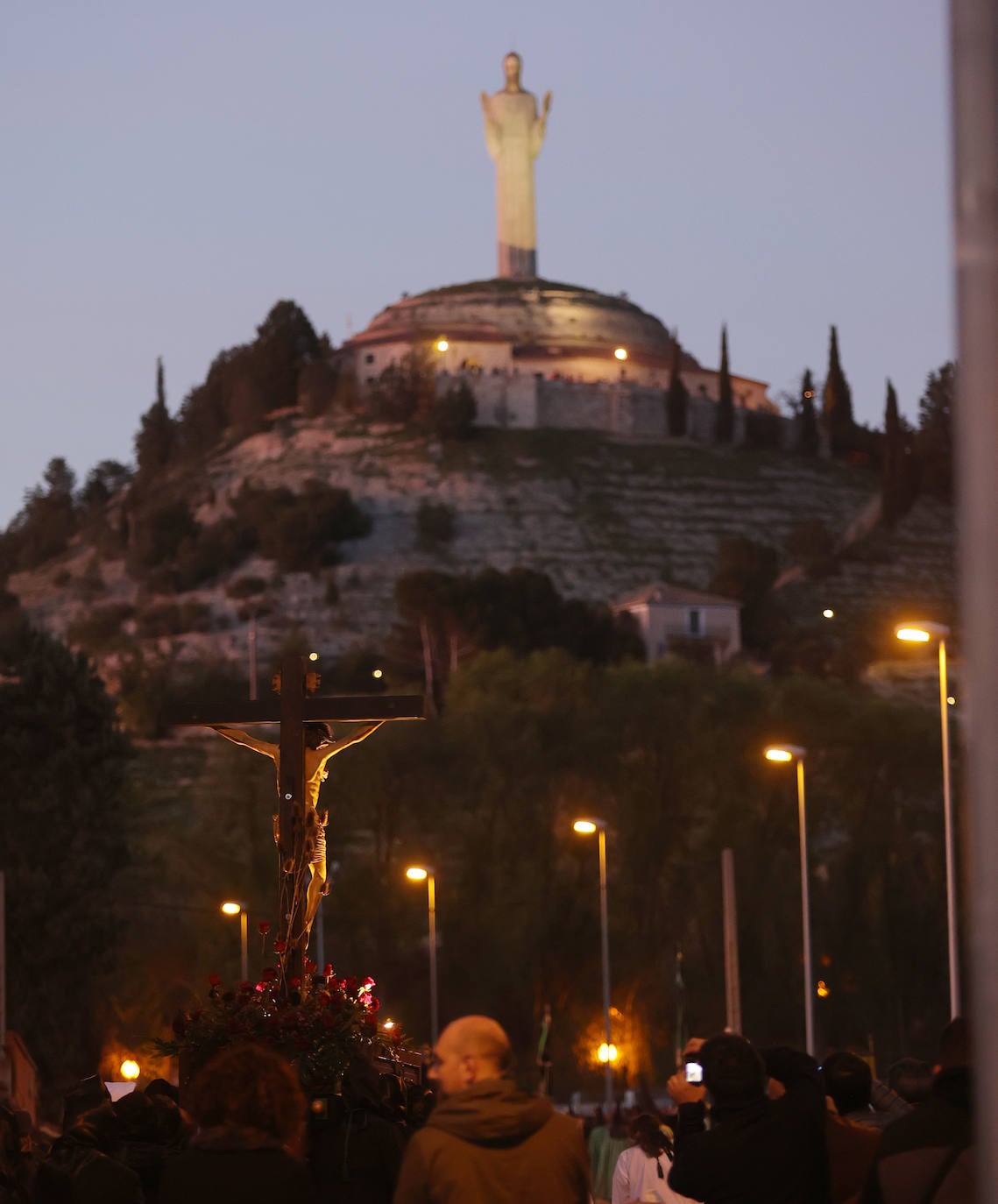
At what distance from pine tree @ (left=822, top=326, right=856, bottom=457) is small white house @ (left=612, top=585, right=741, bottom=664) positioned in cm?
2496

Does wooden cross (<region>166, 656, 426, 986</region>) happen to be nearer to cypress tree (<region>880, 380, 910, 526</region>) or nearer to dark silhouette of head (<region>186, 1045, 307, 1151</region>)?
dark silhouette of head (<region>186, 1045, 307, 1151</region>)

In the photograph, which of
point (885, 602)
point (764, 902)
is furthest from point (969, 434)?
point (885, 602)

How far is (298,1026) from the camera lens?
385 inches

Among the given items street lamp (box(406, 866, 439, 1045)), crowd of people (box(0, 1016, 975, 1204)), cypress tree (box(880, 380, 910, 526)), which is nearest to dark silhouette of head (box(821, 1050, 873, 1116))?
crowd of people (box(0, 1016, 975, 1204))

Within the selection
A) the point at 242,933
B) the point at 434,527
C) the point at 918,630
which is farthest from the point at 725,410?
the point at 918,630

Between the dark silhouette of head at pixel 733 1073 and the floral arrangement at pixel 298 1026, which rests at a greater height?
the dark silhouette of head at pixel 733 1073

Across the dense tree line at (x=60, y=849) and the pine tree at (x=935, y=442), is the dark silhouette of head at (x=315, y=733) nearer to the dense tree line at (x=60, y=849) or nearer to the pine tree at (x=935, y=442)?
the dense tree line at (x=60, y=849)

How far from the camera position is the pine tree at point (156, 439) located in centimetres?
13050

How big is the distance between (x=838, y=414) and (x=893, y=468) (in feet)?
33.0

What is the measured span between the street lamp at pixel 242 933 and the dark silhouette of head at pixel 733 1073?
147 ft

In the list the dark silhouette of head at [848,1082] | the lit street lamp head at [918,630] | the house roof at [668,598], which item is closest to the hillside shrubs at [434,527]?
the house roof at [668,598]

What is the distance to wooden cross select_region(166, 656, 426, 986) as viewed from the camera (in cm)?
1209

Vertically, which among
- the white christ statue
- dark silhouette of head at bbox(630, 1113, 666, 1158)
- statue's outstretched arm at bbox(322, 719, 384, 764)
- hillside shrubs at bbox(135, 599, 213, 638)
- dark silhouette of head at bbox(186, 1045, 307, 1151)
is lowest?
dark silhouette of head at bbox(630, 1113, 666, 1158)

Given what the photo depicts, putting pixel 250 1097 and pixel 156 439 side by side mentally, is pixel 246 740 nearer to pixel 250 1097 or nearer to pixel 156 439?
pixel 250 1097
